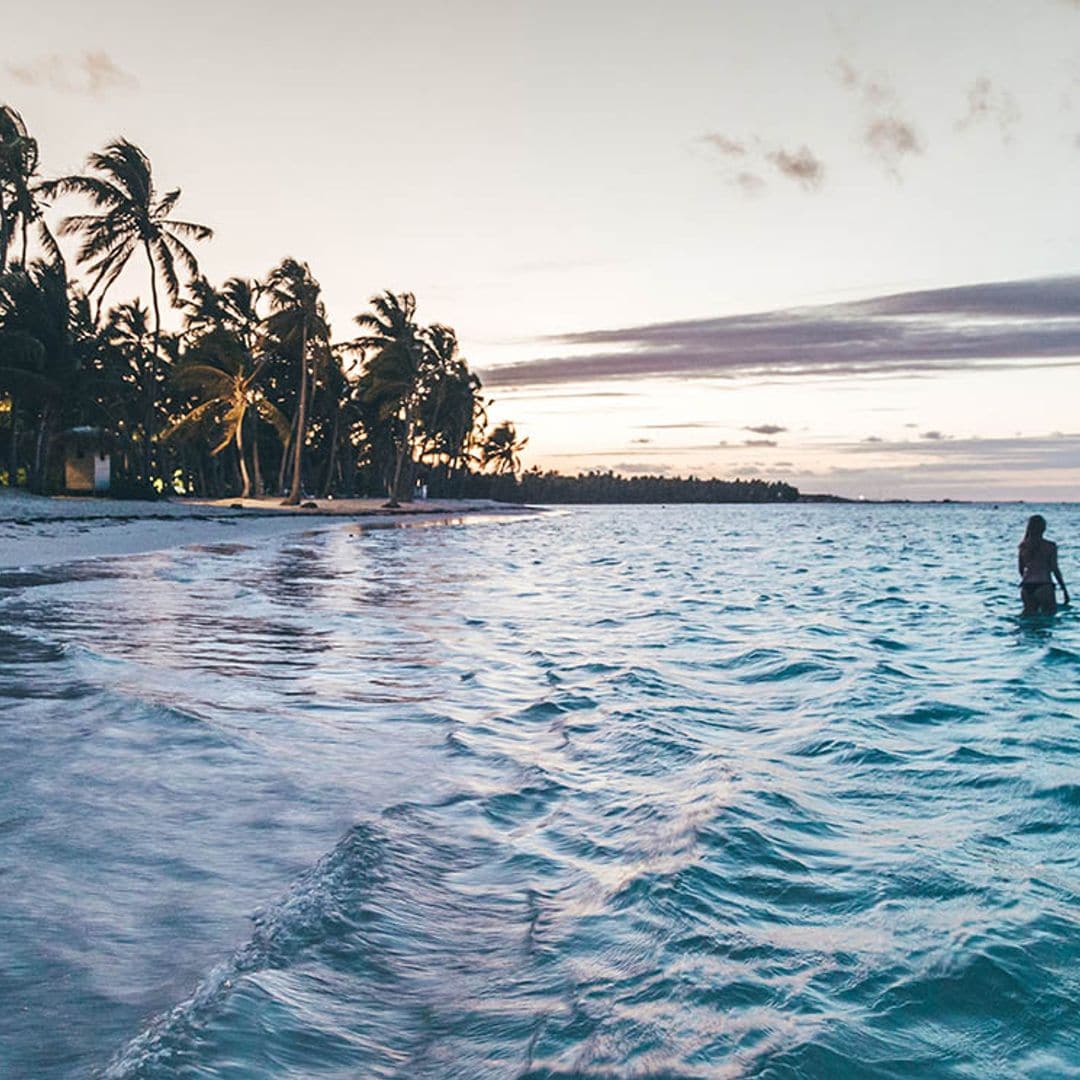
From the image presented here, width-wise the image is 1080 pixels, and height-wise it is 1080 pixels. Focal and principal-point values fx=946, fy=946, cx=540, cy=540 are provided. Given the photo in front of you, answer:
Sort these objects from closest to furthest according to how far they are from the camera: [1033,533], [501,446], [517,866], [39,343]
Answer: [517,866]
[1033,533]
[39,343]
[501,446]

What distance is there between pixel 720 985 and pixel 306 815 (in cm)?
220

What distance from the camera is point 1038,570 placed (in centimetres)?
1420

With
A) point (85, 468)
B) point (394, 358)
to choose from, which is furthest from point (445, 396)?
point (85, 468)

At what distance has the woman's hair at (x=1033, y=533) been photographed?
12.5 metres

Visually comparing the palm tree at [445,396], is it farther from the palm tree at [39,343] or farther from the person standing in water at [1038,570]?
the person standing in water at [1038,570]

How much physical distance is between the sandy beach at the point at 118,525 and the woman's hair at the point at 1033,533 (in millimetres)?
16123

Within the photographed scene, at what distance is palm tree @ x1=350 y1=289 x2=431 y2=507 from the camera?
50.6 meters

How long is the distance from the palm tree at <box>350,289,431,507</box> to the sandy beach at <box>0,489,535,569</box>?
8671mm

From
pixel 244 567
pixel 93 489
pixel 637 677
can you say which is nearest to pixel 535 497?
pixel 93 489

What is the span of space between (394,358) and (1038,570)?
40.7 metres

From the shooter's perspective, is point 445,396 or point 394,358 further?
point 445,396

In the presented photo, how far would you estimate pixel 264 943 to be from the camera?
10.3 ft

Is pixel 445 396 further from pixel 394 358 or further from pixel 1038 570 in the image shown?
pixel 1038 570

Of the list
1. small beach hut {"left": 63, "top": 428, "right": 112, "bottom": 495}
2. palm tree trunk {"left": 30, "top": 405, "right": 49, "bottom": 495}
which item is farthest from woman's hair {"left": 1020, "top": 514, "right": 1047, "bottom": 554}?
small beach hut {"left": 63, "top": 428, "right": 112, "bottom": 495}
